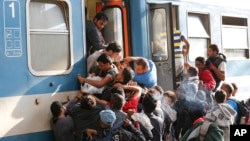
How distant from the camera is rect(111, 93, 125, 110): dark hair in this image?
5.16m

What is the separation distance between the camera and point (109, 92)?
216 inches

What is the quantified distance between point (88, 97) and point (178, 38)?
7.26 ft

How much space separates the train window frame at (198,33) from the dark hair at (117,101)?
101 inches

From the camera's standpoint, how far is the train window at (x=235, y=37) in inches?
333

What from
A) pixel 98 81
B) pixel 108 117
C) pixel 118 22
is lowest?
pixel 108 117

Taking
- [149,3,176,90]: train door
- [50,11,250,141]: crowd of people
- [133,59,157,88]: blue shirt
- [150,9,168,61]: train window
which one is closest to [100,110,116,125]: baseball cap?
[50,11,250,141]: crowd of people

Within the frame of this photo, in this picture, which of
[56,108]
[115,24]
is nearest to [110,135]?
[56,108]

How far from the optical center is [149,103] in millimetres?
5418

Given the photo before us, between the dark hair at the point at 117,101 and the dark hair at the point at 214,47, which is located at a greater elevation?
the dark hair at the point at 214,47

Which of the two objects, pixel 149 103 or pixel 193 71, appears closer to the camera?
pixel 149 103

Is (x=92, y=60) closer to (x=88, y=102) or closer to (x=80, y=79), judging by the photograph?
(x=80, y=79)

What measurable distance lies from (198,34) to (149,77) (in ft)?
6.77

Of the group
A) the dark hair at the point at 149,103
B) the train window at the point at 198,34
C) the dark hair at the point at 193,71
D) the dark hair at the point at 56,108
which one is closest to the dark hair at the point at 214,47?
the train window at the point at 198,34

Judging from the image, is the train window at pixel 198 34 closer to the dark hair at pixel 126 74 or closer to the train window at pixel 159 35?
the train window at pixel 159 35
